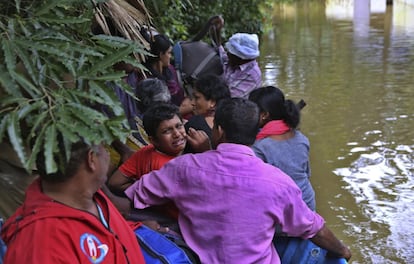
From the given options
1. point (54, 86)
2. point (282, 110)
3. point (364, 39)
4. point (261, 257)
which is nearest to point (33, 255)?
point (54, 86)

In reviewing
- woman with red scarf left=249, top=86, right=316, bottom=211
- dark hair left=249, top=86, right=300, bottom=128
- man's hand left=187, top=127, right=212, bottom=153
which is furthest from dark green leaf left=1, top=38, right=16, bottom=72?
dark hair left=249, top=86, right=300, bottom=128

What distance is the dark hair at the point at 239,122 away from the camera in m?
2.55

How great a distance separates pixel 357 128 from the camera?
7883mm

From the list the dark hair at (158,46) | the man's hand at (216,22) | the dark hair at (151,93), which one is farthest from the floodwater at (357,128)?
the dark hair at (158,46)

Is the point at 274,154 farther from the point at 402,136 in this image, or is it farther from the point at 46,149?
the point at 402,136

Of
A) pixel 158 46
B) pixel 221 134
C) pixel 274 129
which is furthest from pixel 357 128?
pixel 221 134

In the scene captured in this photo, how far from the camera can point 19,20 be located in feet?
6.81

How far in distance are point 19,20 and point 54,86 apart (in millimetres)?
294

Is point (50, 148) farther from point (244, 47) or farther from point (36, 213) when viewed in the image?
point (244, 47)

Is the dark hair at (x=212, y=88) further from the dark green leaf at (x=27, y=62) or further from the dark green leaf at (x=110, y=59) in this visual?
the dark green leaf at (x=27, y=62)

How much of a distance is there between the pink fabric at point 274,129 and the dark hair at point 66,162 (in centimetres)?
154

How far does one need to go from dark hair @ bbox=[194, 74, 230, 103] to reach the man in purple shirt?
1.29 m

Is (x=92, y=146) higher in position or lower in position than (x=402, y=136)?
higher

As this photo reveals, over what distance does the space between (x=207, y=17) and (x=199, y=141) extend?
807 cm
